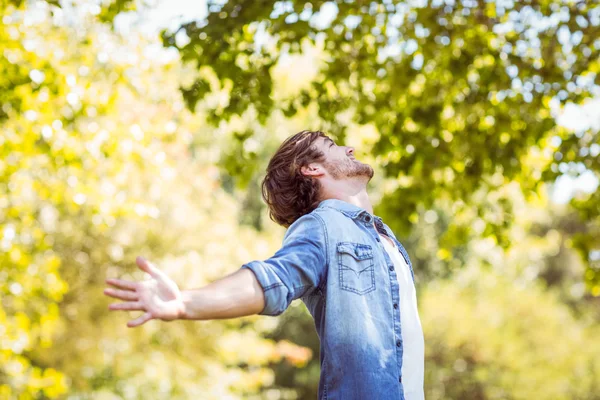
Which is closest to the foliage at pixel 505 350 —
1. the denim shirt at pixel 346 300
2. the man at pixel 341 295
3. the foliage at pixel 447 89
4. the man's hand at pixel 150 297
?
the foliage at pixel 447 89

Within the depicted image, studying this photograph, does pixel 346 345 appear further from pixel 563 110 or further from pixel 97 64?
pixel 97 64

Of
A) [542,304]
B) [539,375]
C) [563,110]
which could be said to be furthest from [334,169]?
[542,304]

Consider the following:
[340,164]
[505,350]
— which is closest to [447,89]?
[340,164]

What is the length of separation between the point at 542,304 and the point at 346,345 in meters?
19.5

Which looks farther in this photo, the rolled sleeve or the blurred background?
the blurred background

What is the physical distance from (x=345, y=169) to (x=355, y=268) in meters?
0.57

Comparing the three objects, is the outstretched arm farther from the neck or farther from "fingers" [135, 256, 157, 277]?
the neck

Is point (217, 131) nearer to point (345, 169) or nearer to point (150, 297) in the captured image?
point (345, 169)

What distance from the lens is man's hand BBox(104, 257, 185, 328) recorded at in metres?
1.84

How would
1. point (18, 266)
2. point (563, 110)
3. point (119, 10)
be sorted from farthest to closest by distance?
1. point (18, 266)
2. point (563, 110)
3. point (119, 10)

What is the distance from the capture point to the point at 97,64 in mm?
9039

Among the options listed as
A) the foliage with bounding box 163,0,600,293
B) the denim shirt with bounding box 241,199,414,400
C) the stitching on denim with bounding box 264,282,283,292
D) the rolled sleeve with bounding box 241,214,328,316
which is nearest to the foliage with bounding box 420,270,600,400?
the foliage with bounding box 163,0,600,293

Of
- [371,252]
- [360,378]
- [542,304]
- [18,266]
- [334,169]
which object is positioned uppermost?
[542,304]

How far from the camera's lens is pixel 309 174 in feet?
9.36
